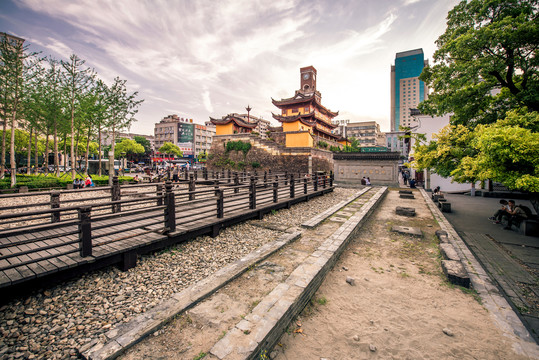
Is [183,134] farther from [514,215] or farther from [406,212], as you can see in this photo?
[514,215]

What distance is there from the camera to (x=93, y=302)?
3.21m

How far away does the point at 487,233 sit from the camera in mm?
7648

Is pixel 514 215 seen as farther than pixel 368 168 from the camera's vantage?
No

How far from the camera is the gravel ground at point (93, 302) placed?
2.50 m

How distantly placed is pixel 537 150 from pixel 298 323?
6.87m

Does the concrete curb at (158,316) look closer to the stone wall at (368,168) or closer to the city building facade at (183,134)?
the stone wall at (368,168)

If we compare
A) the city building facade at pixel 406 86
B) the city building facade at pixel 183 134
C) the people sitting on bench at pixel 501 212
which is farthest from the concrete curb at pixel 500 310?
the city building facade at pixel 406 86

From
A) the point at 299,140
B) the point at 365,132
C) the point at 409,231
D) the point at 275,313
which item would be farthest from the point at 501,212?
the point at 365,132

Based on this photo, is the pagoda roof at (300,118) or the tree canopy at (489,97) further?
the pagoda roof at (300,118)

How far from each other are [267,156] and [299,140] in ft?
16.3

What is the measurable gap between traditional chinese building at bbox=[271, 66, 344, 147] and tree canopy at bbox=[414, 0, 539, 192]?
2048cm

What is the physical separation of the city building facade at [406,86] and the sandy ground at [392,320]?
12543 centimetres

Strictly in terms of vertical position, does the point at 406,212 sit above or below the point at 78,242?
below

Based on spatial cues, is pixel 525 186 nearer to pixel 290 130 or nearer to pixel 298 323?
pixel 298 323
